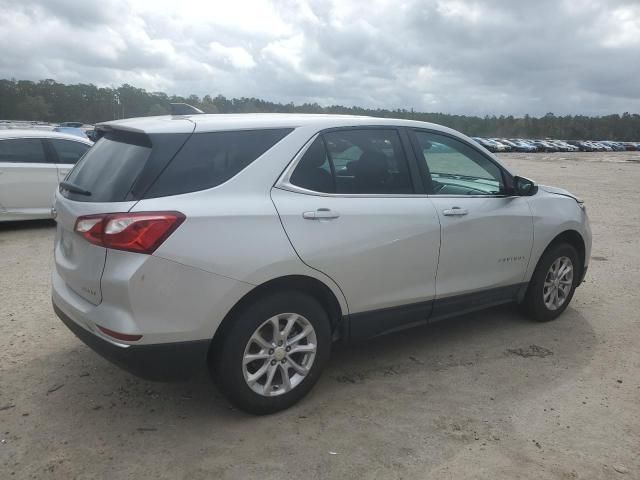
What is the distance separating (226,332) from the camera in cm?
297

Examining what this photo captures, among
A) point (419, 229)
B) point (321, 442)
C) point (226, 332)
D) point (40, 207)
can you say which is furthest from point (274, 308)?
point (40, 207)

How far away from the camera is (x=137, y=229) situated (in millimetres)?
2705

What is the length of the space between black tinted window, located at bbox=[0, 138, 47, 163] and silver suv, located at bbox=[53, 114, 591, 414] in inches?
236

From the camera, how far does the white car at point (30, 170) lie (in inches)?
330

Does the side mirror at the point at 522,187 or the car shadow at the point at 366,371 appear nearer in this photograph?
the car shadow at the point at 366,371

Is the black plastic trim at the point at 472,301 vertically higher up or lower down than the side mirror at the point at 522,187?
lower down

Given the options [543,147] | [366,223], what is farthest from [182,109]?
[543,147]

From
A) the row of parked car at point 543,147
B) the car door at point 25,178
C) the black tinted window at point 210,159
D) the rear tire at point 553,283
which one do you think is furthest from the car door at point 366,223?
the row of parked car at point 543,147

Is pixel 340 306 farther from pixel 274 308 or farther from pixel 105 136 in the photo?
pixel 105 136

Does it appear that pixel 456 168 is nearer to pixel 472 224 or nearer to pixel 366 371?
pixel 472 224

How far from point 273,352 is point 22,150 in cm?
729

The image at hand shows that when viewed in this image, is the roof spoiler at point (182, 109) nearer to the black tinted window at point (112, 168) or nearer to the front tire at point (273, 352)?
the black tinted window at point (112, 168)

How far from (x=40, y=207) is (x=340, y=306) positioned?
23.0ft

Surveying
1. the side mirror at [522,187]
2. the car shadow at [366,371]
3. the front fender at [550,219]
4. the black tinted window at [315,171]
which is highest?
the black tinted window at [315,171]
